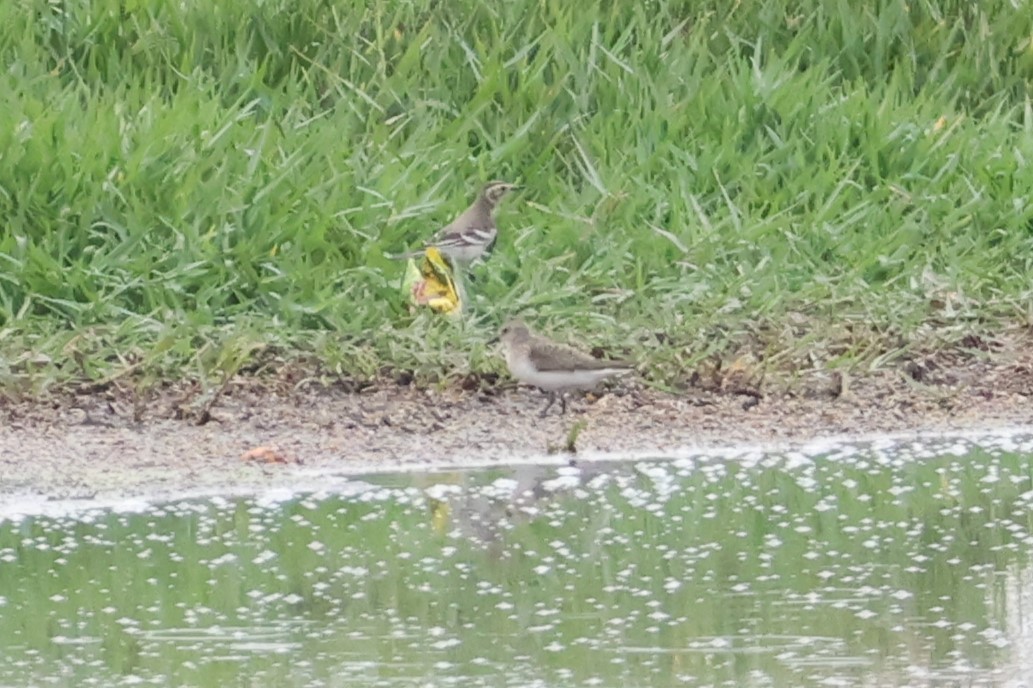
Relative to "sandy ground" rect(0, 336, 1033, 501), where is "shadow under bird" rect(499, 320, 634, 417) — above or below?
above

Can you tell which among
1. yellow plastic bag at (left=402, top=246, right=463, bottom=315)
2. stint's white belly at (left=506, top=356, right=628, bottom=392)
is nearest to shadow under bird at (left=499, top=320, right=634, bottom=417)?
stint's white belly at (left=506, top=356, right=628, bottom=392)

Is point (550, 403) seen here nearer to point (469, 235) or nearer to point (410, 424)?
point (410, 424)

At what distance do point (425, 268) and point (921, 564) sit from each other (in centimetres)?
315

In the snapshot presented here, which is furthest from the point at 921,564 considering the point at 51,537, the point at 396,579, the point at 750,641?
the point at 51,537

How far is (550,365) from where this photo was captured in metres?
7.15

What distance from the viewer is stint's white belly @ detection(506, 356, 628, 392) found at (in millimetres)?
7160

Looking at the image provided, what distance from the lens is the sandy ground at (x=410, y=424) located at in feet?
21.2

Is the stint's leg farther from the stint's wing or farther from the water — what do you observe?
the water

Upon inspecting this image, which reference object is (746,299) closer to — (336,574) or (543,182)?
(543,182)

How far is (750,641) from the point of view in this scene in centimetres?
463

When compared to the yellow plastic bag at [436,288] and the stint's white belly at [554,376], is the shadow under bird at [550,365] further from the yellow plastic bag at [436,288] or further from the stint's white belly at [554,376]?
the yellow plastic bag at [436,288]

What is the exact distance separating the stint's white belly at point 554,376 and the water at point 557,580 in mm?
690

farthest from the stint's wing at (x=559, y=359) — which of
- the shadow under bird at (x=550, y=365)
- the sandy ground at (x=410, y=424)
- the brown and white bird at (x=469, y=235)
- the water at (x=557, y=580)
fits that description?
the brown and white bird at (x=469, y=235)

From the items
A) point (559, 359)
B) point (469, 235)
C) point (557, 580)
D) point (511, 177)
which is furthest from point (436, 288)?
point (557, 580)
